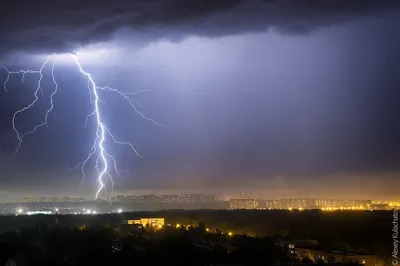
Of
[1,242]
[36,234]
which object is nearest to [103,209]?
[36,234]

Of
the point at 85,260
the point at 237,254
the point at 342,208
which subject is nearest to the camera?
the point at 85,260

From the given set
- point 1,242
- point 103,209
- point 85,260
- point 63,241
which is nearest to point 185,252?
point 85,260

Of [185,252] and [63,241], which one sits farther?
[63,241]

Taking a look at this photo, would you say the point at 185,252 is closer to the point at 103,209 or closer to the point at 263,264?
the point at 263,264

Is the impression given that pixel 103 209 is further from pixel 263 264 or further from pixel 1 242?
pixel 263 264

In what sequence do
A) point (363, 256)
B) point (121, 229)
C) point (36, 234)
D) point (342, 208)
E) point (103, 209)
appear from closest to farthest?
point (363, 256) → point (36, 234) → point (121, 229) → point (103, 209) → point (342, 208)

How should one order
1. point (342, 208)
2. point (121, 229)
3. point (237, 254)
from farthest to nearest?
point (342, 208) < point (121, 229) < point (237, 254)

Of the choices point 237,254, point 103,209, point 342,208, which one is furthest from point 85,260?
point 342,208

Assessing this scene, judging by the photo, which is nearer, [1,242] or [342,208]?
[1,242]

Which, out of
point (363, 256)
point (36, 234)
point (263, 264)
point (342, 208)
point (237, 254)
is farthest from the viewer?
point (342, 208)
